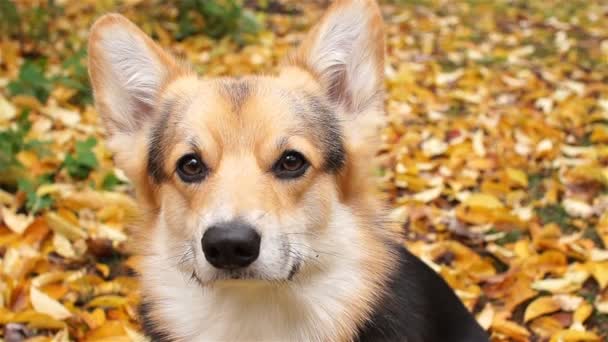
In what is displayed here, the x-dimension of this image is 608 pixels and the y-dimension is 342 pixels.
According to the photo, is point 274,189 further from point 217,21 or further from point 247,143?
point 217,21

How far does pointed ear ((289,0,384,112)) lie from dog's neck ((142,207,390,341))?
2.03ft

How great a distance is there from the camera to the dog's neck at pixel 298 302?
3.18 m

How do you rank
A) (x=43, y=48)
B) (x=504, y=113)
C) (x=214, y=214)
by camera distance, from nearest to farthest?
(x=214, y=214), (x=504, y=113), (x=43, y=48)

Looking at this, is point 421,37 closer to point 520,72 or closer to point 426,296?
point 520,72

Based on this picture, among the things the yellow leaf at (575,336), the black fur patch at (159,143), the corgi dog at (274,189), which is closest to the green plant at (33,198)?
the corgi dog at (274,189)

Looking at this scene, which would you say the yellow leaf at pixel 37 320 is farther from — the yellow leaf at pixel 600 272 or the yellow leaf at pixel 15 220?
the yellow leaf at pixel 600 272

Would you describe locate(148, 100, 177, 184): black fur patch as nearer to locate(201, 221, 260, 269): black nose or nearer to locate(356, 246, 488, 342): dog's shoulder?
locate(201, 221, 260, 269): black nose

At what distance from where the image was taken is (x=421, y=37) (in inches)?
384

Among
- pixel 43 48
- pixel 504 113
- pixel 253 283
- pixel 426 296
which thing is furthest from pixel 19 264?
pixel 504 113

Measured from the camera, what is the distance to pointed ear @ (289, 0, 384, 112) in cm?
329

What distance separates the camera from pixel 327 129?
11.1ft

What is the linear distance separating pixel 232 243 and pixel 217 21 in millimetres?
6790

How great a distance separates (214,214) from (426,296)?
129 cm

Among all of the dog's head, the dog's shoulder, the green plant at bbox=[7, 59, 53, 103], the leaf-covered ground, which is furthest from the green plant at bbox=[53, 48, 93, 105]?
the dog's shoulder
